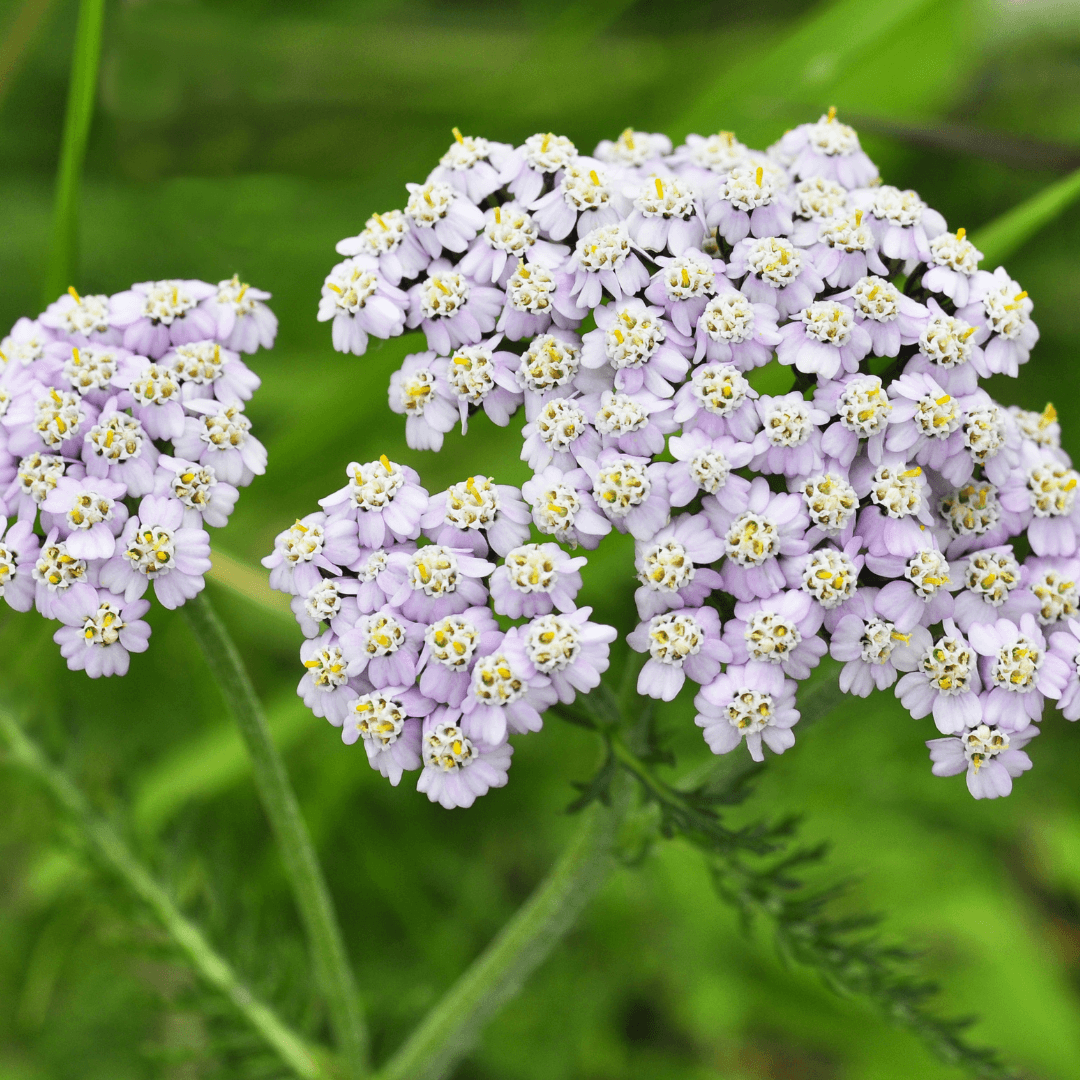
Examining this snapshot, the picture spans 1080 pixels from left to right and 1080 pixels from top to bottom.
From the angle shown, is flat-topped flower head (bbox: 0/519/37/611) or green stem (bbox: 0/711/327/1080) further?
green stem (bbox: 0/711/327/1080)

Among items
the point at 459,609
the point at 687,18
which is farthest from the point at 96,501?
the point at 687,18

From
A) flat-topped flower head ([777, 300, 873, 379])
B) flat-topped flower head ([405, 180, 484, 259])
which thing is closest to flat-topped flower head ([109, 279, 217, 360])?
flat-topped flower head ([405, 180, 484, 259])

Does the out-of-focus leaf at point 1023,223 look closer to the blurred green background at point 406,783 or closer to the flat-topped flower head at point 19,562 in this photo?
the blurred green background at point 406,783

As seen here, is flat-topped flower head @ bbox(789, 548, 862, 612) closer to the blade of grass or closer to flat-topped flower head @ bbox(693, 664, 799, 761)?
flat-topped flower head @ bbox(693, 664, 799, 761)

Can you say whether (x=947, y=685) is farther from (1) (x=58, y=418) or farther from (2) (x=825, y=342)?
(1) (x=58, y=418)

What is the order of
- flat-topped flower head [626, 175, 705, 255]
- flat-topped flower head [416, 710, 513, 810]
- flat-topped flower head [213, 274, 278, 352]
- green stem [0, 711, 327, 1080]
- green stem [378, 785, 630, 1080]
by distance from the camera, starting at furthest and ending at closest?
green stem [0, 711, 327, 1080], green stem [378, 785, 630, 1080], flat-topped flower head [213, 274, 278, 352], flat-topped flower head [626, 175, 705, 255], flat-topped flower head [416, 710, 513, 810]

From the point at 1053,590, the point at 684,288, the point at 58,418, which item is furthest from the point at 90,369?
the point at 1053,590
